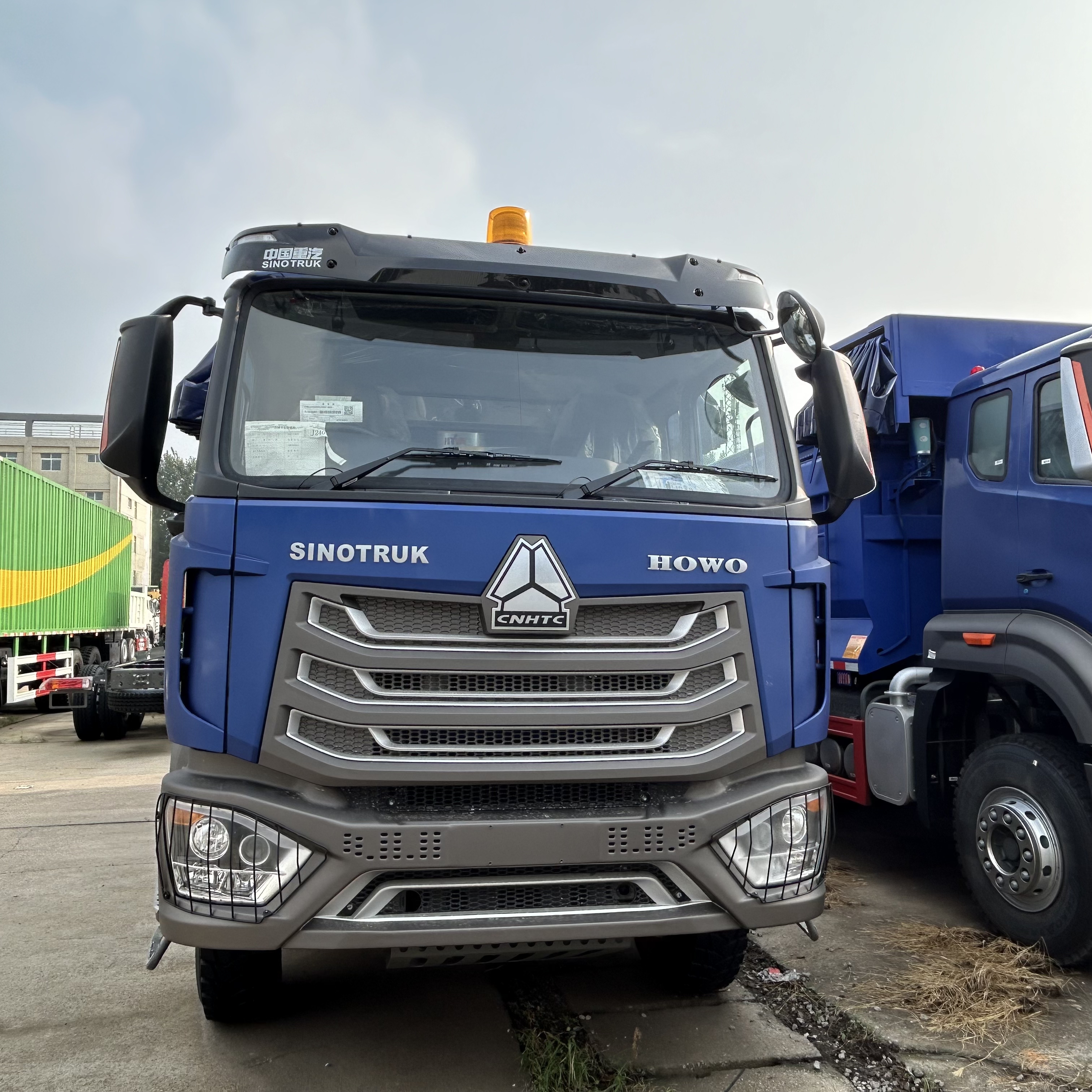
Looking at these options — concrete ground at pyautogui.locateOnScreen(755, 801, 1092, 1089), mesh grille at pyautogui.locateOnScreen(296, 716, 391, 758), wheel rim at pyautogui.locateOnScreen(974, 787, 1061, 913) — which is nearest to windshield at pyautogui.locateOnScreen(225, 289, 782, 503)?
mesh grille at pyautogui.locateOnScreen(296, 716, 391, 758)

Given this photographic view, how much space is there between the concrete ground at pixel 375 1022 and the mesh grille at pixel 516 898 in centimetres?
68

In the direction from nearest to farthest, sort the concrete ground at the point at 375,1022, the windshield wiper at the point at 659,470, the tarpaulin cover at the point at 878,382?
the windshield wiper at the point at 659,470
the concrete ground at the point at 375,1022
the tarpaulin cover at the point at 878,382

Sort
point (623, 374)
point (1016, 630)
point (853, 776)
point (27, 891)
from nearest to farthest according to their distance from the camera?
point (623, 374)
point (1016, 630)
point (27, 891)
point (853, 776)

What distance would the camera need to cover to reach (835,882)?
5.25 metres

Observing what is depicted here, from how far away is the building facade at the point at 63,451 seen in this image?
4881 cm

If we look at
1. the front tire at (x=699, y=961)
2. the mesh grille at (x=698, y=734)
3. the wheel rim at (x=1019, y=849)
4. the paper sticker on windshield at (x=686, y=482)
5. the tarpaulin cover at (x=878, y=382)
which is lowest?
the front tire at (x=699, y=961)

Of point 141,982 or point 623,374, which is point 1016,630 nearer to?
point 623,374

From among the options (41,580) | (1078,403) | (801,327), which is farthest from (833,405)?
(41,580)

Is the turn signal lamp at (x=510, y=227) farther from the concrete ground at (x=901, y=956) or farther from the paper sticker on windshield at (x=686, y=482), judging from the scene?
the concrete ground at (x=901, y=956)

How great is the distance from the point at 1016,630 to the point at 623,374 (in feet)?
7.17

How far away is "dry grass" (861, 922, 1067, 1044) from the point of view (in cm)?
339

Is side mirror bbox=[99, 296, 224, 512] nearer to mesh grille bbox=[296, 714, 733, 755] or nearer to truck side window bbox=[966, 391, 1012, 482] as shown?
mesh grille bbox=[296, 714, 733, 755]

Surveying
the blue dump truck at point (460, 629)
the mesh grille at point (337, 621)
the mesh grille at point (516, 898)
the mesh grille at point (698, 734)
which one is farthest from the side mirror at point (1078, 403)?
the mesh grille at point (337, 621)

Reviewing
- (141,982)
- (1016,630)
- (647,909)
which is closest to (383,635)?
(647,909)
